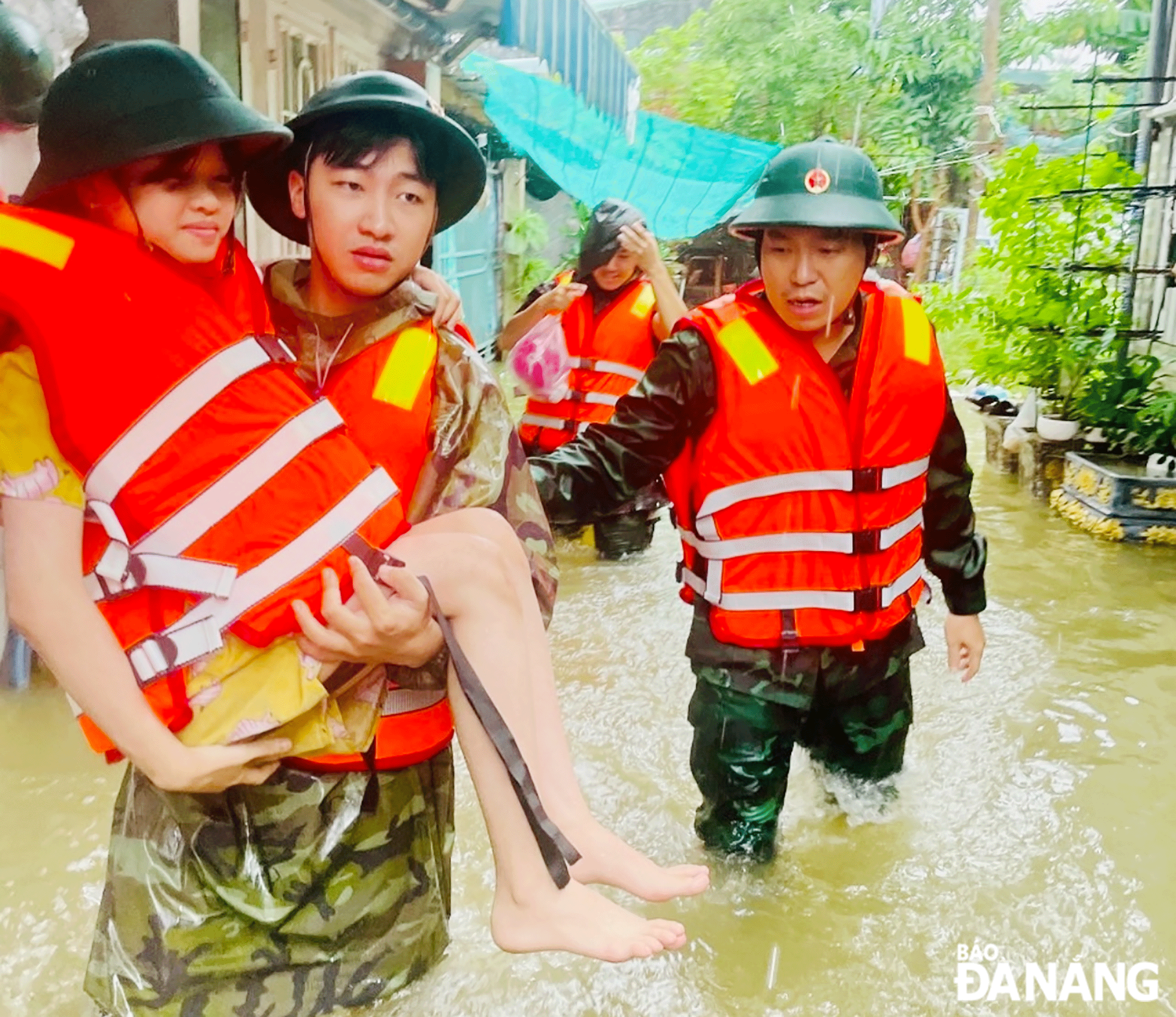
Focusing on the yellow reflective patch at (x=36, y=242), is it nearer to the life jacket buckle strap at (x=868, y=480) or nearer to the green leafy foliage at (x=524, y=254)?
the life jacket buckle strap at (x=868, y=480)

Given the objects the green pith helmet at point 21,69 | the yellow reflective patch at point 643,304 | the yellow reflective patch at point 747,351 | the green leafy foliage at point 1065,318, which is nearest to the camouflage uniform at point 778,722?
the yellow reflective patch at point 747,351

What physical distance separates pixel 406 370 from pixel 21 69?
678 mm

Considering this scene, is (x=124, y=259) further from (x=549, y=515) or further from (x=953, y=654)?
(x=953, y=654)

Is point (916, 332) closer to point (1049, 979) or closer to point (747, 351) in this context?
point (747, 351)

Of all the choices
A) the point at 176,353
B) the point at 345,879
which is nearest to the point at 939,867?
the point at 345,879

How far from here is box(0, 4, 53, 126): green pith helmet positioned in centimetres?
126

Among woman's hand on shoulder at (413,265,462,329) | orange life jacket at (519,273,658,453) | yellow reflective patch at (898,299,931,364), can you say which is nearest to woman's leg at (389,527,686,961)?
woman's hand on shoulder at (413,265,462,329)

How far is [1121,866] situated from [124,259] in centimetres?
208

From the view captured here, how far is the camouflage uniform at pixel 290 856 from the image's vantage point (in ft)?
3.66

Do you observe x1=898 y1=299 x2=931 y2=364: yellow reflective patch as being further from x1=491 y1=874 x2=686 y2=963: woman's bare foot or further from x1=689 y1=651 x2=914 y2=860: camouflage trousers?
x1=491 y1=874 x2=686 y2=963: woman's bare foot

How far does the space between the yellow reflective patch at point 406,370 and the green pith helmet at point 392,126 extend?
0.14 meters

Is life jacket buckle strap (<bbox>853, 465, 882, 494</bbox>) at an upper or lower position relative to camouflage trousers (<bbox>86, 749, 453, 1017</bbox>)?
upper

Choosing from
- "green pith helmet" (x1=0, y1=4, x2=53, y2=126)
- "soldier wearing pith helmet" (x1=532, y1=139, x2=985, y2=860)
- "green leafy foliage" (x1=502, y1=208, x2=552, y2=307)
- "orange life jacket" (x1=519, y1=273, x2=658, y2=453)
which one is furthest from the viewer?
"orange life jacket" (x1=519, y1=273, x2=658, y2=453)

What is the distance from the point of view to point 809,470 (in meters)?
1.63
